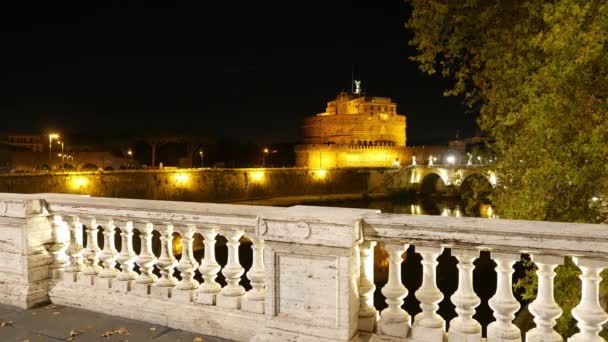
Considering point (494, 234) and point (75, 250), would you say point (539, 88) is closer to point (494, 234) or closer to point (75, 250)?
point (494, 234)

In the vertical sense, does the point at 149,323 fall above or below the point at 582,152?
below

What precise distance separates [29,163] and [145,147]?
15.7m

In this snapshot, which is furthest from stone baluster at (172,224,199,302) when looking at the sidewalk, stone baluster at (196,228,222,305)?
the sidewalk

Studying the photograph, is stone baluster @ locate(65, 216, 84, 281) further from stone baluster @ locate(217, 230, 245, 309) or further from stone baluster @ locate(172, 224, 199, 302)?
stone baluster @ locate(217, 230, 245, 309)

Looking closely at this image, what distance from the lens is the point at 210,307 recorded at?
138 inches

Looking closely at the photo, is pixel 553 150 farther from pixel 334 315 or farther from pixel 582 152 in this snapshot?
pixel 334 315

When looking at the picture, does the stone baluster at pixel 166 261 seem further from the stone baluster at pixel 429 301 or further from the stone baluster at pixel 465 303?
the stone baluster at pixel 465 303

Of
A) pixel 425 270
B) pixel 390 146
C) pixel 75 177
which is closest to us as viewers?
pixel 425 270

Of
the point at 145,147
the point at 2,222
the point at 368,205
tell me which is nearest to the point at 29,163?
the point at 145,147

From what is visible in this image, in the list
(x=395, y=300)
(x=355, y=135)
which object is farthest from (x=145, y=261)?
(x=355, y=135)

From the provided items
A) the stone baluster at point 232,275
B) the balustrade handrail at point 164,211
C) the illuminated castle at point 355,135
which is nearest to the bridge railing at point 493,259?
the balustrade handrail at point 164,211

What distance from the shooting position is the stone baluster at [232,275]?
341 centimetres

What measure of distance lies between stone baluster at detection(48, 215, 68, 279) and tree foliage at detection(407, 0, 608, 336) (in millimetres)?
5082

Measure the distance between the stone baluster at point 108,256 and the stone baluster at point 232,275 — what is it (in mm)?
1153
